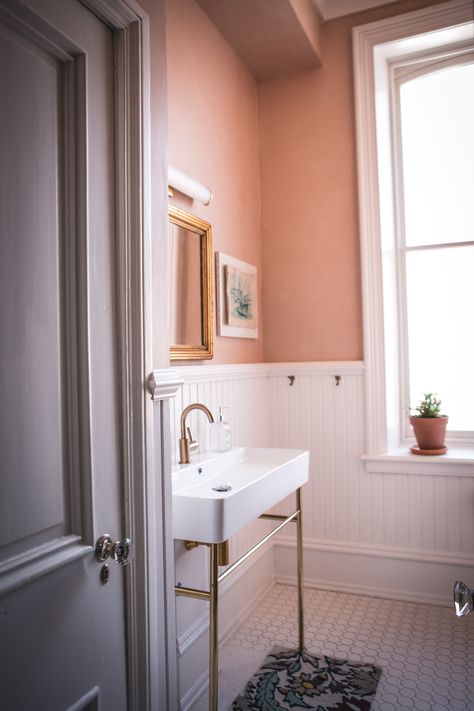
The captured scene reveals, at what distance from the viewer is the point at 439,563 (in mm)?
2793

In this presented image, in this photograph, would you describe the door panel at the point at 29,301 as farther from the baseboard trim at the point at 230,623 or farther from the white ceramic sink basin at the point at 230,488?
the baseboard trim at the point at 230,623

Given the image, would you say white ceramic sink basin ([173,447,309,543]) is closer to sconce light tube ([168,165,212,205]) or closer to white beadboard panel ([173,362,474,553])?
white beadboard panel ([173,362,474,553])

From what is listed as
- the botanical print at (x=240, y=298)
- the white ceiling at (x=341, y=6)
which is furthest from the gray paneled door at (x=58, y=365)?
the white ceiling at (x=341, y=6)

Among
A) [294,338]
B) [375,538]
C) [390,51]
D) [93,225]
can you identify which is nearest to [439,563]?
[375,538]

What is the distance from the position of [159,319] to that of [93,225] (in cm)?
29

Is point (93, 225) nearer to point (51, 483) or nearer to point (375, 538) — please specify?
point (51, 483)

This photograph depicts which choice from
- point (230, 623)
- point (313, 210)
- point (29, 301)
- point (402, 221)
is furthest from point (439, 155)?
point (29, 301)

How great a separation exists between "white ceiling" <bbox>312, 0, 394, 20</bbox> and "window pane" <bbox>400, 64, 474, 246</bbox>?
0.46 m

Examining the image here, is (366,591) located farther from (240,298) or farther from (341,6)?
(341,6)

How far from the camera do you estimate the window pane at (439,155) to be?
3.06m

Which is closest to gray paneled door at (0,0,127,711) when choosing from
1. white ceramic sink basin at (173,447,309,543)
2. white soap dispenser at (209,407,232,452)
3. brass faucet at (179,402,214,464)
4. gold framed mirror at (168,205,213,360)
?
white ceramic sink basin at (173,447,309,543)

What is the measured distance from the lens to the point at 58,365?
3.60ft

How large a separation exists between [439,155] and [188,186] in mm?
1654

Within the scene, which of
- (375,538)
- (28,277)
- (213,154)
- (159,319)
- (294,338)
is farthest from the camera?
(294,338)
